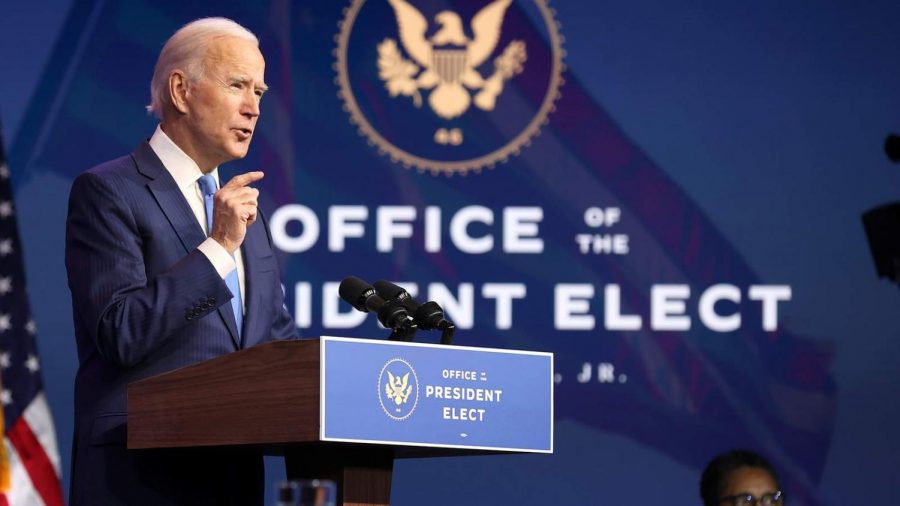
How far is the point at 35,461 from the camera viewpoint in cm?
532

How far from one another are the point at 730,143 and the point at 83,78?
92.1 inches

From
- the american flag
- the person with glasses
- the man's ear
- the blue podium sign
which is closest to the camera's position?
the blue podium sign

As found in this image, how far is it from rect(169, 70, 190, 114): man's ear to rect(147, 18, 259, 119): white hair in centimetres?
1

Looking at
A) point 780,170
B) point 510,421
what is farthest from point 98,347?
point 780,170

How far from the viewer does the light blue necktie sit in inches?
114

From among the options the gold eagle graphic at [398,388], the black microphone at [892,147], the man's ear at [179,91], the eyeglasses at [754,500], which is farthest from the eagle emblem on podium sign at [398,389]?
the black microphone at [892,147]

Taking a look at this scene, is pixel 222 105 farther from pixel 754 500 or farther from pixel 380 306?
pixel 754 500

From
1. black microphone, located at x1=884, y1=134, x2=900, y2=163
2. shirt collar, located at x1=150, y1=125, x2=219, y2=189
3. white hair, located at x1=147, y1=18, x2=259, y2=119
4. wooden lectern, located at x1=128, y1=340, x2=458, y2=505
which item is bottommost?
wooden lectern, located at x1=128, y1=340, x2=458, y2=505

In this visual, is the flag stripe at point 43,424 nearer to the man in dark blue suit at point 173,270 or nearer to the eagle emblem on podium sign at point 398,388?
the man in dark blue suit at point 173,270

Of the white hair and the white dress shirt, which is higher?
the white hair

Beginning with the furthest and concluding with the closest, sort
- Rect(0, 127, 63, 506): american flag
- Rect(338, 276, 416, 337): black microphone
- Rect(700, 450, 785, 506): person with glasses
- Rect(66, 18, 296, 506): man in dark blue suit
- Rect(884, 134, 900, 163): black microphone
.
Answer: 1. Rect(884, 134, 900, 163): black microphone
2. Rect(0, 127, 63, 506): american flag
3. Rect(700, 450, 785, 506): person with glasses
4. Rect(66, 18, 296, 506): man in dark blue suit
5. Rect(338, 276, 416, 337): black microphone

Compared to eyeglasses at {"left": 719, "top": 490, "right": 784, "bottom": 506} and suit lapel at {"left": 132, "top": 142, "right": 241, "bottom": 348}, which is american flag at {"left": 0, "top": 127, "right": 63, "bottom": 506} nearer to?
eyeglasses at {"left": 719, "top": 490, "right": 784, "bottom": 506}

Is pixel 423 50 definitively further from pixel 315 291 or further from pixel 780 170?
pixel 780 170

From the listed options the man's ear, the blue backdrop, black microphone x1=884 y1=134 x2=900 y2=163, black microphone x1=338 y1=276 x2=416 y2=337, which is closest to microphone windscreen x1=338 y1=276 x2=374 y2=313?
black microphone x1=338 y1=276 x2=416 y2=337
